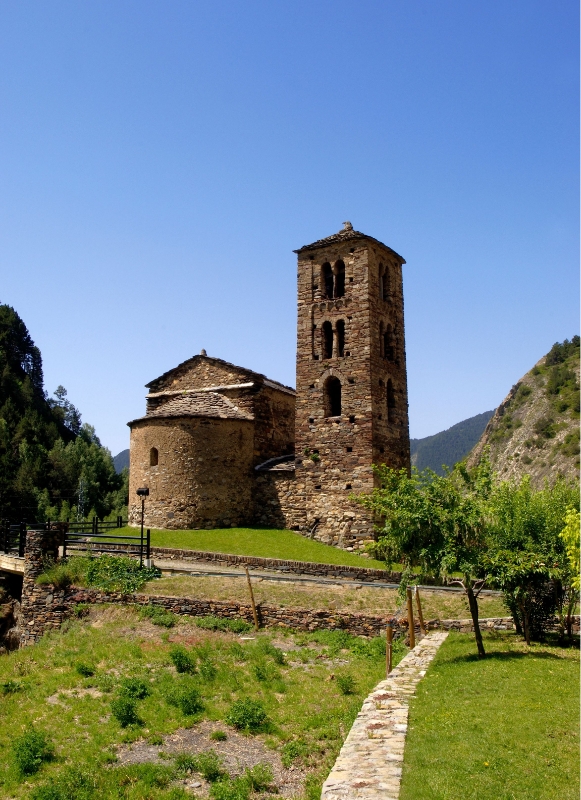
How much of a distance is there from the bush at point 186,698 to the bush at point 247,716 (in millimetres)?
765

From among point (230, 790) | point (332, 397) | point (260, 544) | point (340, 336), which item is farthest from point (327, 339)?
point (230, 790)

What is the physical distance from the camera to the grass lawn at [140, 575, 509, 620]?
A: 19.0 meters

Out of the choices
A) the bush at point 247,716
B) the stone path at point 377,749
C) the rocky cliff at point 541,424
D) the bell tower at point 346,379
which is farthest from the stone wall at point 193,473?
the rocky cliff at point 541,424

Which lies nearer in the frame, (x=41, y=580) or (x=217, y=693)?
(x=217, y=693)

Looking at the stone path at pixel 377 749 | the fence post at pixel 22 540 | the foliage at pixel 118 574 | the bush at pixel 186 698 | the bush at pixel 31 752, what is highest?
the fence post at pixel 22 540

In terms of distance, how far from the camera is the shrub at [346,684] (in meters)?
13.5

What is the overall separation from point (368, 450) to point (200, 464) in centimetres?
781

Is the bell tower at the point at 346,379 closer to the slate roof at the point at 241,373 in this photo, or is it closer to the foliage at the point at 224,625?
the slate roof at the point at 241,373

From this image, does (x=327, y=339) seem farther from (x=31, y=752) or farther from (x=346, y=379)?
(x=31, y=752)

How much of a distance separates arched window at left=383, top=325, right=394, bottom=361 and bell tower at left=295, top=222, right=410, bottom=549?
0.17ft

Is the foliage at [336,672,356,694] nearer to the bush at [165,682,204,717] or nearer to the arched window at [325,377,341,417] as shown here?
the bush at [165,682,204,717]

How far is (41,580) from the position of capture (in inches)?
850

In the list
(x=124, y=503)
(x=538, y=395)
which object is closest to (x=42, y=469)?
(x=124, y=503)

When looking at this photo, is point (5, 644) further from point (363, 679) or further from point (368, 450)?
point (368, 450)
